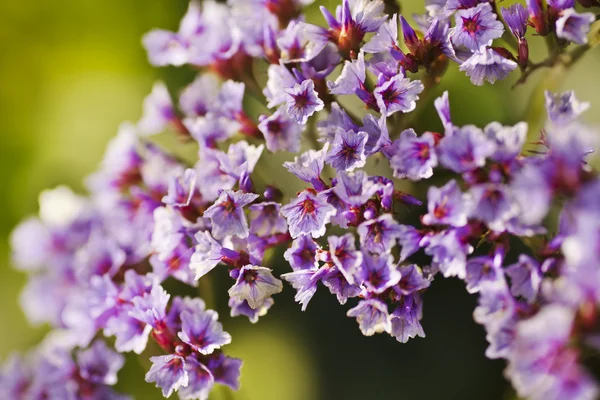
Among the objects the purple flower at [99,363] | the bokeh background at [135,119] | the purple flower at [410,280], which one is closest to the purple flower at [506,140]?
the purple flower at [410,280]

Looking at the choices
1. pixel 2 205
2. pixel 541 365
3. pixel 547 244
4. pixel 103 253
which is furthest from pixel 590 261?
pixel 2 205

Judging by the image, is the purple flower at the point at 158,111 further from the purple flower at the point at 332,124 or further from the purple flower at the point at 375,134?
the purple flower at the point at 375,134

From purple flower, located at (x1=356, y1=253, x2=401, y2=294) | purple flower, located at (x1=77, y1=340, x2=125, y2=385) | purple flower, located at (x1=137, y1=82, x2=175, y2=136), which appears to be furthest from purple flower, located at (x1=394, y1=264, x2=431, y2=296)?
purple flower, located at (x1=137, y1=82, x2=175, y2=136)

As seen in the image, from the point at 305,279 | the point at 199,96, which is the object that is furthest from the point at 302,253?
the point at 199,96

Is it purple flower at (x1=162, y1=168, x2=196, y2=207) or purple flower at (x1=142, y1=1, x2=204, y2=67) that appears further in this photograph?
purple flower at (x1=142, y1=1, x2=204, y2=67)

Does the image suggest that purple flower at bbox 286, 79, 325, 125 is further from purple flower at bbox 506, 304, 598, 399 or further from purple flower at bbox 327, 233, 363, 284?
purple flower at bbox 506, 304, 598, 399
